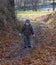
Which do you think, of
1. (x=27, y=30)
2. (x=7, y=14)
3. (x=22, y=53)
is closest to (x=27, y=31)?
(x=27, y=30)

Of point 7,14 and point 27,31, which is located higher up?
point 27,31

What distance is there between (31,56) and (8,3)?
10.0 m

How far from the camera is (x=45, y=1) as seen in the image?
89.8m

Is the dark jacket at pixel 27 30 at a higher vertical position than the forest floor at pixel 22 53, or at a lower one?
higher

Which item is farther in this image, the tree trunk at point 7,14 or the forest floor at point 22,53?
the tree trunk at point 7,14

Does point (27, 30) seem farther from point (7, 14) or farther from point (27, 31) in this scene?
point (7, 14)

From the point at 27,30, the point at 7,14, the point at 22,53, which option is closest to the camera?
the point at 22,53

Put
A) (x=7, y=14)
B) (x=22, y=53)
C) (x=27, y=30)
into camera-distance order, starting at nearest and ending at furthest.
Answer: (x=22, y=53) < (x=27, y=30) < (x=7, y=14)

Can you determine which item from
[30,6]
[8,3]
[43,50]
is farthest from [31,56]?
[30,6]

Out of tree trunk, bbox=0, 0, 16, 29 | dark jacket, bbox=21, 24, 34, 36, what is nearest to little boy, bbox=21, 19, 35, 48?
dark jacket, bbox=21, 24, 34, 36

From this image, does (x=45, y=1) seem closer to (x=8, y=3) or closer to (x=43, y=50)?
(x=8, y=3)

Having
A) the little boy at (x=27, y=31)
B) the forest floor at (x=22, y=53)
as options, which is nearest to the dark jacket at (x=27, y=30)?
the little boy at (x=27, y=31)

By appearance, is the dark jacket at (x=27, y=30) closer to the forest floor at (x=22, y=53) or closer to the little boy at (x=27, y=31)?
the little boy at (x=27, y=31)

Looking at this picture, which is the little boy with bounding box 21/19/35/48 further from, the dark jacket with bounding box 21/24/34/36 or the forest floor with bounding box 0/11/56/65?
the forest floor with bounding box 0/11/56/65
